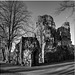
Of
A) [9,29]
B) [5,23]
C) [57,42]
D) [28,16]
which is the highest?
[28,16]

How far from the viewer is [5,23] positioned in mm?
13477

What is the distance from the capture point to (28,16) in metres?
14.7

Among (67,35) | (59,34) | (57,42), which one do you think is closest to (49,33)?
(57,42)

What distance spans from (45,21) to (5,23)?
61.2ft

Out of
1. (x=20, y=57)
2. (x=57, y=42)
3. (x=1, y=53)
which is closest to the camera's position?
(x=20, y=57)

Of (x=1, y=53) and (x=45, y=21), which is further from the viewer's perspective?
(x=45, y=21)

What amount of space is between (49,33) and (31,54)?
16.5 m

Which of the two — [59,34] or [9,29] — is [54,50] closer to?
[59,34]

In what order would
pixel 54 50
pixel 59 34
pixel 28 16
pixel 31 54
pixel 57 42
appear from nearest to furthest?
pixel 31 54 < pixel 28 16 < pixel 54 50 < pixel 57 42 < pixel 59 34

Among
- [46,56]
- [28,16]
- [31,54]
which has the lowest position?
[46,56]

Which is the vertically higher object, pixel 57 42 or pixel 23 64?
pixel 57 42

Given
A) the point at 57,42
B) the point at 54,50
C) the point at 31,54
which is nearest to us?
the point at 31,54

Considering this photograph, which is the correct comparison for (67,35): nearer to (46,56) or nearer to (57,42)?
(57,42)

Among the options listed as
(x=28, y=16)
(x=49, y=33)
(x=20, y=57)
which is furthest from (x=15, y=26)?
(x=49, y=33)
